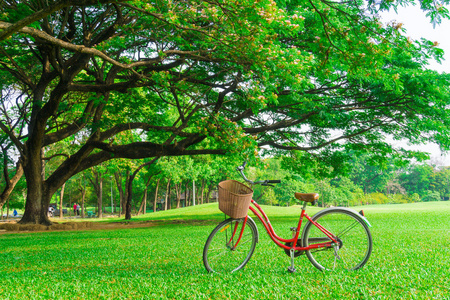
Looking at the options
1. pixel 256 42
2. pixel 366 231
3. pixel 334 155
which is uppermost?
pixel 256 42

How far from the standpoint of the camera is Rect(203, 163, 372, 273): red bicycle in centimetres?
449

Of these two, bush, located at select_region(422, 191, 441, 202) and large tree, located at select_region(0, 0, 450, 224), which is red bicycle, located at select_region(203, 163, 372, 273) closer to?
large tree, located at select_region(0, 0, 450, 224)

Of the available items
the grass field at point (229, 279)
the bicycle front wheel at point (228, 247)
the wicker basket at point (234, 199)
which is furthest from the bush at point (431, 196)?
the wicker basket at point (234, 199)

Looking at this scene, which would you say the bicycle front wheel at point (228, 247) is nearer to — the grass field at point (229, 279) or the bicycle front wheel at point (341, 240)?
the grass field at point (229, 279)


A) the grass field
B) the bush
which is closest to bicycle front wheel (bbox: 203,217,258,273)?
the grass field

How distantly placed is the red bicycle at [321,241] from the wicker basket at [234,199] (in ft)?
0.67

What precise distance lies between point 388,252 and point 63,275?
5240mm

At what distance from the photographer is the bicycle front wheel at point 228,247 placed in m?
4.51

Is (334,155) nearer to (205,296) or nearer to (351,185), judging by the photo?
(205,296)

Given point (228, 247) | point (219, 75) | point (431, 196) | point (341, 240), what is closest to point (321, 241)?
point (341, 240)

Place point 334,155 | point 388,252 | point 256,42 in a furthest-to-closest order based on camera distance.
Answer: point 334,155, point 256,42, point 388,252

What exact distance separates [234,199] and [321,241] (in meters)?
1.33

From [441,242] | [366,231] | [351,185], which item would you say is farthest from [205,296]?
[351,185]

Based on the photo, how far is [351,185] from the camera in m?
55.8
